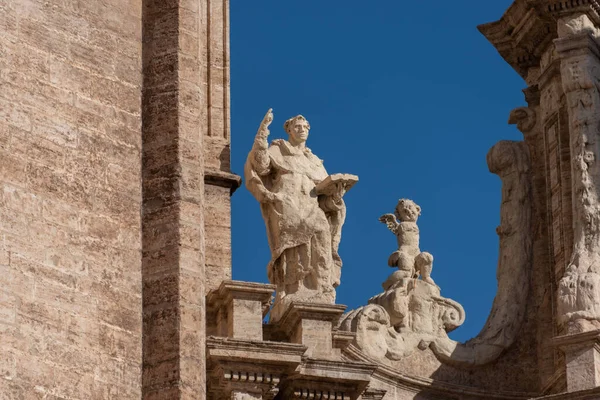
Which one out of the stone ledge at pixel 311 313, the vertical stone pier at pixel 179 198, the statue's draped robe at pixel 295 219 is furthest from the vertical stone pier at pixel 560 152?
the vertical stone pier at pixel 179 198

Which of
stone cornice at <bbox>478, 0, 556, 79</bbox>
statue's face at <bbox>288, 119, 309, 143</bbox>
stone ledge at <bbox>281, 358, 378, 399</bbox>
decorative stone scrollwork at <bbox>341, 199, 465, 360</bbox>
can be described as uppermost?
stone cornice at <bbox>478, 0, 556, 79</bbox>

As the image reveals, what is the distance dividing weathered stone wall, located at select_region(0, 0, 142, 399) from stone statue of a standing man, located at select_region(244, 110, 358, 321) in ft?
8.72

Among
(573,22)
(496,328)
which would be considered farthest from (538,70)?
(496,328)

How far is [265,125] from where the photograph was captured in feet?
80.9

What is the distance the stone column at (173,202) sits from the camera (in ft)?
70.5

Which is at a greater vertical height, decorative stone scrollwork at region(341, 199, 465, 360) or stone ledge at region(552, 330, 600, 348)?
decorative stone scrollwork at region(341, 199, 465, 360)

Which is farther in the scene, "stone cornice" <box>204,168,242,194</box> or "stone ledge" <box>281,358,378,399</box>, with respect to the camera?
"stone cornice" <box>204,168,242,194</box>

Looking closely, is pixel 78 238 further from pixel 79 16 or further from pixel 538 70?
pixel 538 70

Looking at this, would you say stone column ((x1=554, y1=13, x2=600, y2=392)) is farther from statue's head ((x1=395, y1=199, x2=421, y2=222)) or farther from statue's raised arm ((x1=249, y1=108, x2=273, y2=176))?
statue's raised arm ((x1=249, y1=108, x2=273, y2=176))

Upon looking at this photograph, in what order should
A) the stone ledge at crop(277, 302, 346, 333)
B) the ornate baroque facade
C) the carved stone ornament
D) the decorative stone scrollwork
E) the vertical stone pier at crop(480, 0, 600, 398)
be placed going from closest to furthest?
the ornate baroque facade → the stone ledge at crop(277, 302, 346, 333) → the vertical stone pier at crop(480, 0, 600, 398) → the decorative stone scrollwork → the carved stone ornament

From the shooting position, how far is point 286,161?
25.1 m

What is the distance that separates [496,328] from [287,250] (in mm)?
2987

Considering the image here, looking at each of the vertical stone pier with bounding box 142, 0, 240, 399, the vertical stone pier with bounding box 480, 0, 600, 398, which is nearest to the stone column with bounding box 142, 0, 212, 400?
the vertical stone pier with bounding box 142, 0, 240, 399

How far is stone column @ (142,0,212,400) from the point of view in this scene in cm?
2148
